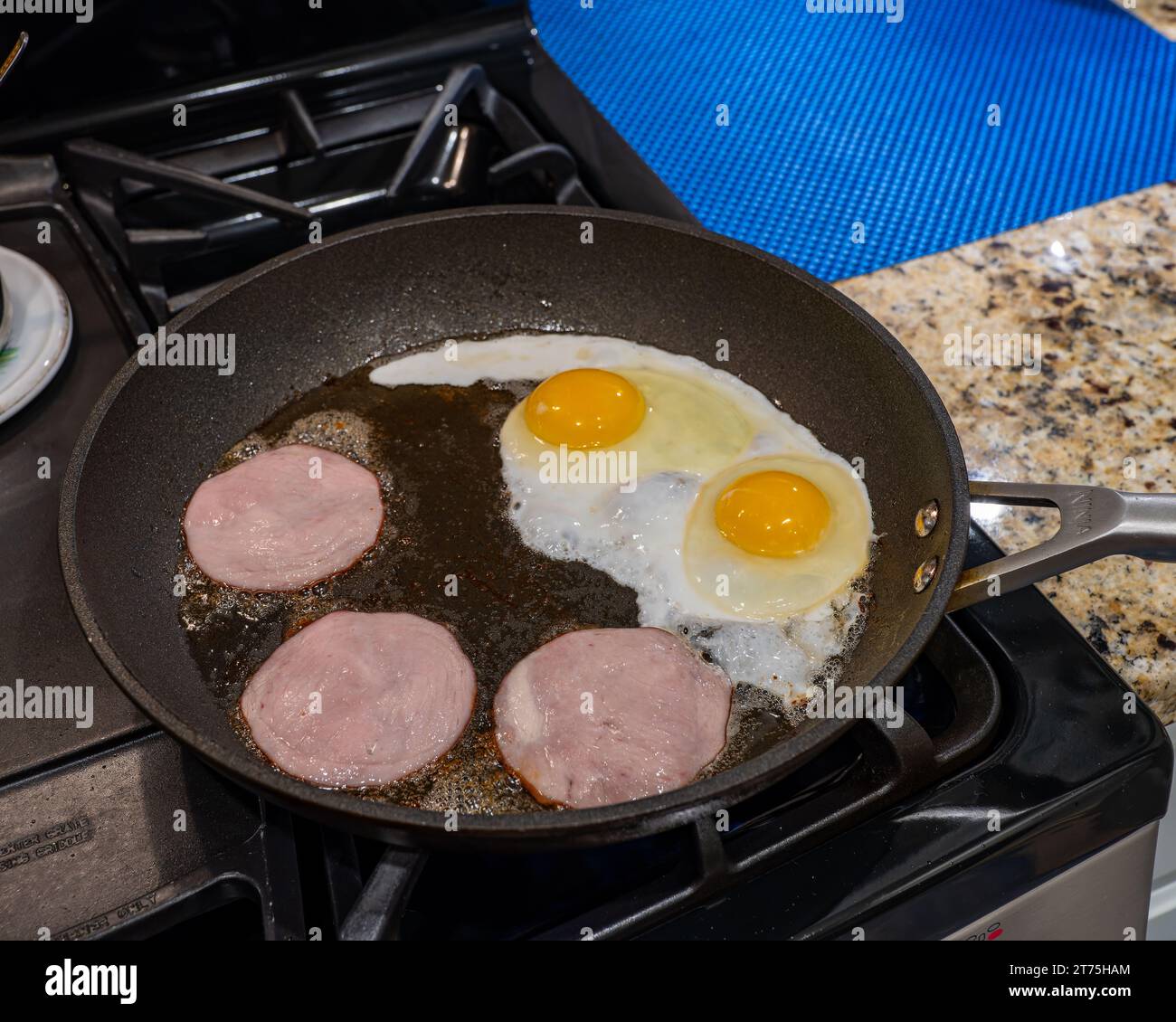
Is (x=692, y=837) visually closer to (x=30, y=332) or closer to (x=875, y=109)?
(x=30, y=332)

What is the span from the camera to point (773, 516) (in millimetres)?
1289

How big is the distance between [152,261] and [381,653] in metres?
0.88

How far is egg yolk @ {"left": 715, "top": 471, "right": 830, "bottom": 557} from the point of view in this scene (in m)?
1.29

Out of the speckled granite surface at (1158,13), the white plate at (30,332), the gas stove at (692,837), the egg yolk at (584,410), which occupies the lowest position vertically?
the gas stove at (692,837)

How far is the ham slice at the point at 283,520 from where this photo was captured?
4.30 feet

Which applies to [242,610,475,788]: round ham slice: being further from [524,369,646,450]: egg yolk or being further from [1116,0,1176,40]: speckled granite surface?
[1116,0,1176,40]: speckled granite surface

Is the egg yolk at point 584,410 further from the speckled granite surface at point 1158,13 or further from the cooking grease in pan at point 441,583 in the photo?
the speckled granite surface at point 1158,13

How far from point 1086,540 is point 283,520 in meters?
0.99

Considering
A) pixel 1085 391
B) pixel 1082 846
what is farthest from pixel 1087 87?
pixel 1082 846

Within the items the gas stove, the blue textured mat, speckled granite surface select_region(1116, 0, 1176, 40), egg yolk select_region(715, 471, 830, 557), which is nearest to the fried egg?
egg yolk select_region(715, 471, 830, 557)

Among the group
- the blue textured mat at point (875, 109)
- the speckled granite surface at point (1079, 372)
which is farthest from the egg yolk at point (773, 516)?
the blue textured mat at point (875, 109)

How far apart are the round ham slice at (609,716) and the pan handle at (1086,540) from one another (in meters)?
0.32

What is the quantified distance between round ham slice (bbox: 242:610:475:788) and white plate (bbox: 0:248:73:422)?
595mm

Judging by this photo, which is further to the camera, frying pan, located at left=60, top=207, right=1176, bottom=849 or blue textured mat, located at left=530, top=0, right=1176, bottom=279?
blue textured mat, located at left=530, top=0, right=1176, bottom=279
